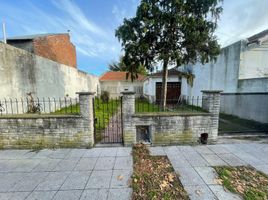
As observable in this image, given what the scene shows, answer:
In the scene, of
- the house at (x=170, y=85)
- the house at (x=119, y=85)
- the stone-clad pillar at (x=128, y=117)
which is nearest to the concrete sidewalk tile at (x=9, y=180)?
the stone-clad pillar at (x=128, y=117)

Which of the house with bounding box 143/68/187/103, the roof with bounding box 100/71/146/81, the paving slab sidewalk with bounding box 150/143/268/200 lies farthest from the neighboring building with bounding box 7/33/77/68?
the paving slab sidewalk with bounding box 150/143/268/200

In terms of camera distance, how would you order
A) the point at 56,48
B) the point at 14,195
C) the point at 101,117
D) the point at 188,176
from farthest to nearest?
the point at 56,48 < the point at 101,117 < the point at 188,176 < the point at 14,195

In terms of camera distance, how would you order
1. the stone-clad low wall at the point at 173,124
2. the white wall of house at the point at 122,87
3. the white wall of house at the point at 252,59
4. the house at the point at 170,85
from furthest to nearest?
the white wall of house at the point at 122,87 → the house at the point at 170,85 → the white wall of house at the point at 252,59 → the stone-clad low wall at the point at 173,124

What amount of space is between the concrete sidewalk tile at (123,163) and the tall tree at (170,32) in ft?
13.2

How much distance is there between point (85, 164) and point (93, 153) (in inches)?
22.8

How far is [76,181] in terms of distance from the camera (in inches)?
118

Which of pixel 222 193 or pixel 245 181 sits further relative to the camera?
pixel 245 181

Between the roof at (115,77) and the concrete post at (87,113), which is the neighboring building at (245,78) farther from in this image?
the roof at (115,77)

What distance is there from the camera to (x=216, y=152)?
422 centimetres

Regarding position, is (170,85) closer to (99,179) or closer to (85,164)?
(85,164)

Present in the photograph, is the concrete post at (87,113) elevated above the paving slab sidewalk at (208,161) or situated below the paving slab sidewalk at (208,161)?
above

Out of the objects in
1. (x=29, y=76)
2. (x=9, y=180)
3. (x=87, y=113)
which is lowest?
(x=9, y=180)

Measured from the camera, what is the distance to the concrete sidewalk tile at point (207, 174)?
3.00 metres

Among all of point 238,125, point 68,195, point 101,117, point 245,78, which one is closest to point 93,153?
point 68,195
